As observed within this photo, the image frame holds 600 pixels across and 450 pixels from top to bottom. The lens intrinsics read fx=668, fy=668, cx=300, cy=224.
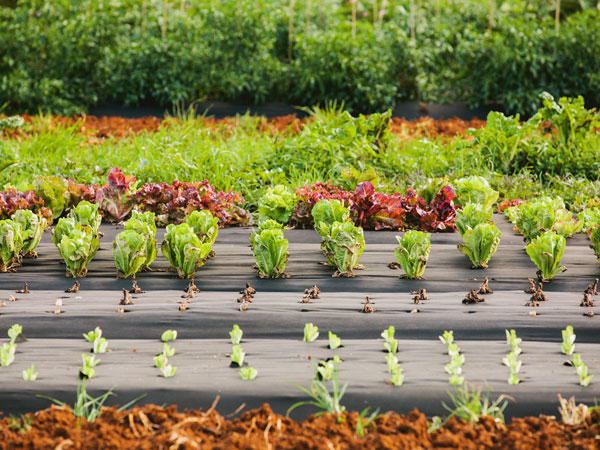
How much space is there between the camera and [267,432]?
1.67 metres

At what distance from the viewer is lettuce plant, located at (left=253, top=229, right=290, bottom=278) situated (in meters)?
2.78

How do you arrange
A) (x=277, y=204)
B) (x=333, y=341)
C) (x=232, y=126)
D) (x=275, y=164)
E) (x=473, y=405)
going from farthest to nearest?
(x=232, y=126) → (x=275, y=164) → (x=277, y=204) → (x=333, y=341) → (x=473, y=405)

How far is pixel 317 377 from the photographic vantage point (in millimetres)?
1969

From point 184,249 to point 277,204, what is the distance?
2.96 feet

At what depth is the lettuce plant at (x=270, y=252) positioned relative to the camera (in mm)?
2775

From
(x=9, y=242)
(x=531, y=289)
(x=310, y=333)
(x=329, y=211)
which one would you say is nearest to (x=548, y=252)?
(x=531, y=289)

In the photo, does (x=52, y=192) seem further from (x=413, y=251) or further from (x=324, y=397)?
(x=324, y=397)

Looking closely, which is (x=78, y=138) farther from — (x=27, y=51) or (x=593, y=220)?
(x=593, y=220)

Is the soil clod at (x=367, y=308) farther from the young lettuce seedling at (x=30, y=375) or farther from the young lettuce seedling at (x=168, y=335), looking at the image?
the young lettuce seedling at (x=30, y=375)

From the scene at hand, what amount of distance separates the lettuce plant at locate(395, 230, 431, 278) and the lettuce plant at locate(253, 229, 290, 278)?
1.59ft

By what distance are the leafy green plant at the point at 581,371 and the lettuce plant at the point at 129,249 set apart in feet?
5.62

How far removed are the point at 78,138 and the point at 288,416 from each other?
174 inches

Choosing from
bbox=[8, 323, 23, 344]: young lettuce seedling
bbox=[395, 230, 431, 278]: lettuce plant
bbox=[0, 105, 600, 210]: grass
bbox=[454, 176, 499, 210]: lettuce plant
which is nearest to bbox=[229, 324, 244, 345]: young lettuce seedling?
bbox=[8, 323, 23, 344]: young lettuce seedling

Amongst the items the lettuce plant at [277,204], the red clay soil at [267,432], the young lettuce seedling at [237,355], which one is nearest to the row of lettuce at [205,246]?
the lettuce plant at [277,204]
